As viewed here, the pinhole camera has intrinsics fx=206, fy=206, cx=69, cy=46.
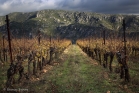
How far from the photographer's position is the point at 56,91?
1552 centimetres

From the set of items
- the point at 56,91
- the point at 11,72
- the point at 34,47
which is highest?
the point at 34,47

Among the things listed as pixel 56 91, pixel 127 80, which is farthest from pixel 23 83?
pixel 127 80

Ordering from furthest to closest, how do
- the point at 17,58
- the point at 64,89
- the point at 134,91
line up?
the point at 17,58 < the point at 64,89 < the point at 134,91

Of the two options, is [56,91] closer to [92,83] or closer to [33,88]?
[33,88]

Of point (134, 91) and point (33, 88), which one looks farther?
point (33, 88)

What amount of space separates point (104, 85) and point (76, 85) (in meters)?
2.30

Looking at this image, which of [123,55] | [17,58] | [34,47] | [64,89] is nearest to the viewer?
[64,89]

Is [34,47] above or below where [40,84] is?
above

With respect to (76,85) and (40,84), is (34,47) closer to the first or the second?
(40,84)

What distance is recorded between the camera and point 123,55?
1847 centimetres

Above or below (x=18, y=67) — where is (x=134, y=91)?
below

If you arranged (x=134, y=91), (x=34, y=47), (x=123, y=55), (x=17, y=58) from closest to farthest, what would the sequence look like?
(x=134, y=91), (x=17, y=58), (x=123, y=55), (x=34, y=47)

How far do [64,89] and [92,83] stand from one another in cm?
297

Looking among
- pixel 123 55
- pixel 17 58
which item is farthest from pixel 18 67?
pixel 123 55
